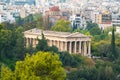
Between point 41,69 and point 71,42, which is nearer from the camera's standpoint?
point 41,69

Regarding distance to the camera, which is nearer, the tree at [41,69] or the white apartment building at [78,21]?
the tree at [41,69]

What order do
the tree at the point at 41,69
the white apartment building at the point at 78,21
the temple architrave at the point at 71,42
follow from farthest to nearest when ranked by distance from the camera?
the white apartment building at the point at 78,21
the temple architrave at the point at 71,42
the tree at the point at 41,69

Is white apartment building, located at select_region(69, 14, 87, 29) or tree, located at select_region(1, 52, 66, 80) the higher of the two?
tree, located at select_region(1, 52, 66, 80)

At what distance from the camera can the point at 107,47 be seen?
6259 cm

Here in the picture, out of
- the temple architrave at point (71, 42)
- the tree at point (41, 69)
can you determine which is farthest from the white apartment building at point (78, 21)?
the tree at point (41, 69)

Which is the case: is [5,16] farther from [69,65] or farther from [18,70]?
[18,70]

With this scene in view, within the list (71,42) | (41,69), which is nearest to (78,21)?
(71,42)

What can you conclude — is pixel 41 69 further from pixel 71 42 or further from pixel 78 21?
pixel 78 21

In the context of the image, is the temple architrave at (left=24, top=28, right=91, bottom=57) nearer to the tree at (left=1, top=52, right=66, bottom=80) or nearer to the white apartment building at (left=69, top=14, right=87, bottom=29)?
the tree at (left=1, top=52, right=66, bottom=80)

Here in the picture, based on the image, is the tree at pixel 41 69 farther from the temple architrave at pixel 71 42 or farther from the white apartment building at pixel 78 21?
the white apartment building at pixel 78 21

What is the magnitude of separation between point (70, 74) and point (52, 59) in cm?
1578

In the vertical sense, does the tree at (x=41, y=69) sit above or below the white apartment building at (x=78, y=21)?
above

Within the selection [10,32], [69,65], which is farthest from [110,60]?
[10,32]

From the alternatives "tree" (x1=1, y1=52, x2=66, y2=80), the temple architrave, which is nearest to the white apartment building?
the temple architrave
